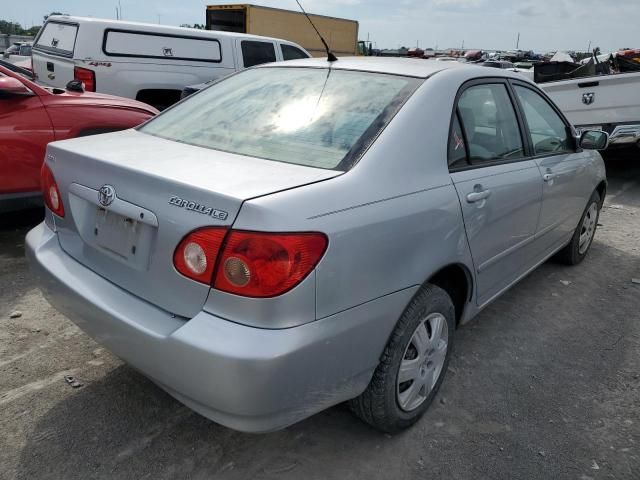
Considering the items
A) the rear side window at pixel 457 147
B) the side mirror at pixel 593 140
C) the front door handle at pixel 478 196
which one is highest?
the rear side window at pixel 457 147

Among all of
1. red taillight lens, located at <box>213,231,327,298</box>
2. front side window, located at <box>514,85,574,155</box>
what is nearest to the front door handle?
front side window, located at <box>514,85,574,155</box>

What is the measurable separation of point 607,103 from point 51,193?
7190 mm

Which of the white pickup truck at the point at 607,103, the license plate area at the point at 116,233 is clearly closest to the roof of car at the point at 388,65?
the license plate area at the point at 116,233

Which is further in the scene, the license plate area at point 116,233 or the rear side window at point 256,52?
the rear side window at point 256,52

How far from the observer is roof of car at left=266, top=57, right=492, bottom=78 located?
2715 mm

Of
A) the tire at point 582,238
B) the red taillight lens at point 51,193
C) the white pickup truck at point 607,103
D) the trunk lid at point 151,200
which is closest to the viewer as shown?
the trunk lid at point 151,200

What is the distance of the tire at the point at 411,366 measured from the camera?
2.25 metres

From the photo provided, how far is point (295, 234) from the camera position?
1781 mm

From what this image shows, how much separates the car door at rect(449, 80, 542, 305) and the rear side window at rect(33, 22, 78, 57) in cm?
743

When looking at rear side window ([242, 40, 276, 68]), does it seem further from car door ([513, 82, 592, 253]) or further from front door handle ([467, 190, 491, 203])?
front door handle ([467, 190, 491, 203])

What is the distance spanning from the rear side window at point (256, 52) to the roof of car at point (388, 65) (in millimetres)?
7537

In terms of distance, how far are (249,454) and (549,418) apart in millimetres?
1453

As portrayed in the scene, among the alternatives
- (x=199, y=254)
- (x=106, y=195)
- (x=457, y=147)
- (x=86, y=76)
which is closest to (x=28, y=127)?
(x=106, y=195)

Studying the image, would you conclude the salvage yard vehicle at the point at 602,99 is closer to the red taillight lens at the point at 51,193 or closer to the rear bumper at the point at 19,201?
the rear bumper at the point at 19,201
